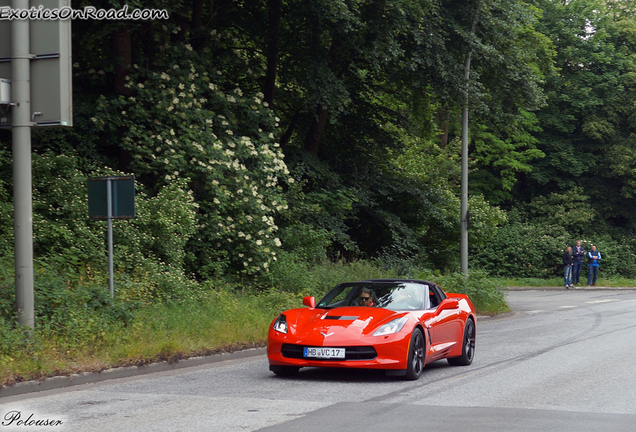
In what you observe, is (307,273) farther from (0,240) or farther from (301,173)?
(0,240)

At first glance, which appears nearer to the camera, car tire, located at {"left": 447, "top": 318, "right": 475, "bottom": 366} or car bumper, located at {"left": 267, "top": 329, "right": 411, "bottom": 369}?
car bumper, located at {"left": 267, "top": 329, "right": 411, "bottom": 369}

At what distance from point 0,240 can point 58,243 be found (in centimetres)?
100

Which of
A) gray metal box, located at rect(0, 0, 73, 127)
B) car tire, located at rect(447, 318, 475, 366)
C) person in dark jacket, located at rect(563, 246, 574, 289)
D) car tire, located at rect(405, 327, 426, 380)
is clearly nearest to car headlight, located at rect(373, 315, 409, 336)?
car tire, located at rect(405, 327, 426, 380)

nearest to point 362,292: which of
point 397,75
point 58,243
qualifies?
point 58,243

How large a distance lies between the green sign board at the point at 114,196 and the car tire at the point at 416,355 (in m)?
4.93

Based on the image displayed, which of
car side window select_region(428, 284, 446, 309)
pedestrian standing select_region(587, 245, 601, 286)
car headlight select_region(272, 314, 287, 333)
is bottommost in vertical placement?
pedestrian standing select_region(587, 245, 601, 286)

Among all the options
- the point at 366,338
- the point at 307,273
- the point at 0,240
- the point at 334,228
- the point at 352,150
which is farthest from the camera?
the point at 352,150

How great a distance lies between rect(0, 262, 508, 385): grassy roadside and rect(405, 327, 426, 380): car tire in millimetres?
3562

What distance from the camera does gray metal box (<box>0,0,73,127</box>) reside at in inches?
420

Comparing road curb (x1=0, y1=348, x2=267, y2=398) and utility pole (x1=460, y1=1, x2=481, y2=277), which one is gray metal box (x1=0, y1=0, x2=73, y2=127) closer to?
road curb (x1=0, y1=348, x2=267, y2=398)

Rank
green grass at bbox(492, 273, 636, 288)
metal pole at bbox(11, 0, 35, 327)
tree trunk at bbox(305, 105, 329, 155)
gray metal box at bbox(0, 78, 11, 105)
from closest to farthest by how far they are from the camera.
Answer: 1. metal pole at bbox(11, 0, 35, 327)
2. gray metal box at bbox(0, 78, 11, 105)
3. tree trunk at bbox(305, 105, 329, 155)
4. green grass at bbox(492, 273, 636, 288)

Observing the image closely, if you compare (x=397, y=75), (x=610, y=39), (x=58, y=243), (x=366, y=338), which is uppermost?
(x=610, y=39)

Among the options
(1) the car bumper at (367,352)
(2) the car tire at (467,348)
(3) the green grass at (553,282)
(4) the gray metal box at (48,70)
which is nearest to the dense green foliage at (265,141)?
(4) the gray metal box at (48,70)

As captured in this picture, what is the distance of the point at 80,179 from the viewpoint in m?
15.5
